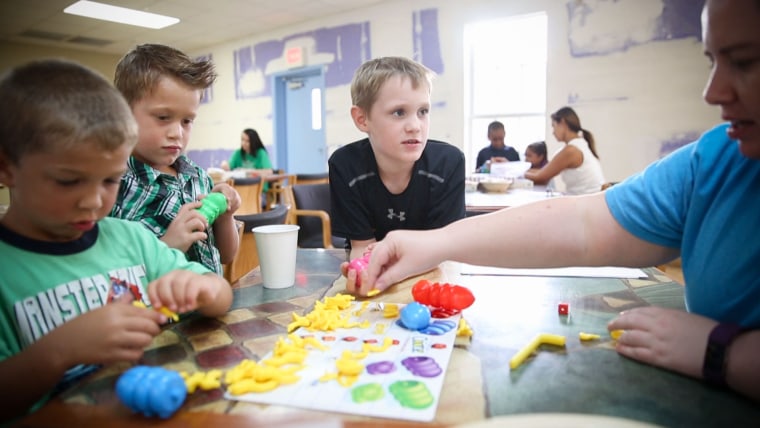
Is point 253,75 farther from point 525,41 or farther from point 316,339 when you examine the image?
point 316,339

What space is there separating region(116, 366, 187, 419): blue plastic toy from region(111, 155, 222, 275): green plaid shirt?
2.73 ft

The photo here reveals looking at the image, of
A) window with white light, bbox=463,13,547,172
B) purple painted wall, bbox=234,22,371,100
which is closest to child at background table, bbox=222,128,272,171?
purple painted wall, bbox=234,22,371,100

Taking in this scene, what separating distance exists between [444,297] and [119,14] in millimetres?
7576

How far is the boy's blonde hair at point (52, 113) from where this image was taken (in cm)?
76

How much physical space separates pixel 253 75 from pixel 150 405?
8.13 meters

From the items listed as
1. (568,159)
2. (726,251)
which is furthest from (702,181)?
(568,159)

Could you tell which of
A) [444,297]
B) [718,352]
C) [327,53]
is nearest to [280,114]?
[327,53]

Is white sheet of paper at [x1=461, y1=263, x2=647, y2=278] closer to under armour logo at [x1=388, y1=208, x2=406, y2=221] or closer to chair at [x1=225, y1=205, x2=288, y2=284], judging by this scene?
under armour logo at [x1=388, y1=208, x2=406, y2=221]

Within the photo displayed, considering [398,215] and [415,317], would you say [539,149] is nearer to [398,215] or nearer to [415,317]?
[398,215]

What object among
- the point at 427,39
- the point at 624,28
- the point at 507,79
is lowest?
the point at 507,79

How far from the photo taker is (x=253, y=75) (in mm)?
7973

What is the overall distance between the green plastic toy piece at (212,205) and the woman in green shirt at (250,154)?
5.37 meters

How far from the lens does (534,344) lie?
2.34 ft

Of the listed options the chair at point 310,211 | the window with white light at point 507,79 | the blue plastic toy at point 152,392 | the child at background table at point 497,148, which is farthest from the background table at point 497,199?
the window with white light at point 507,79
